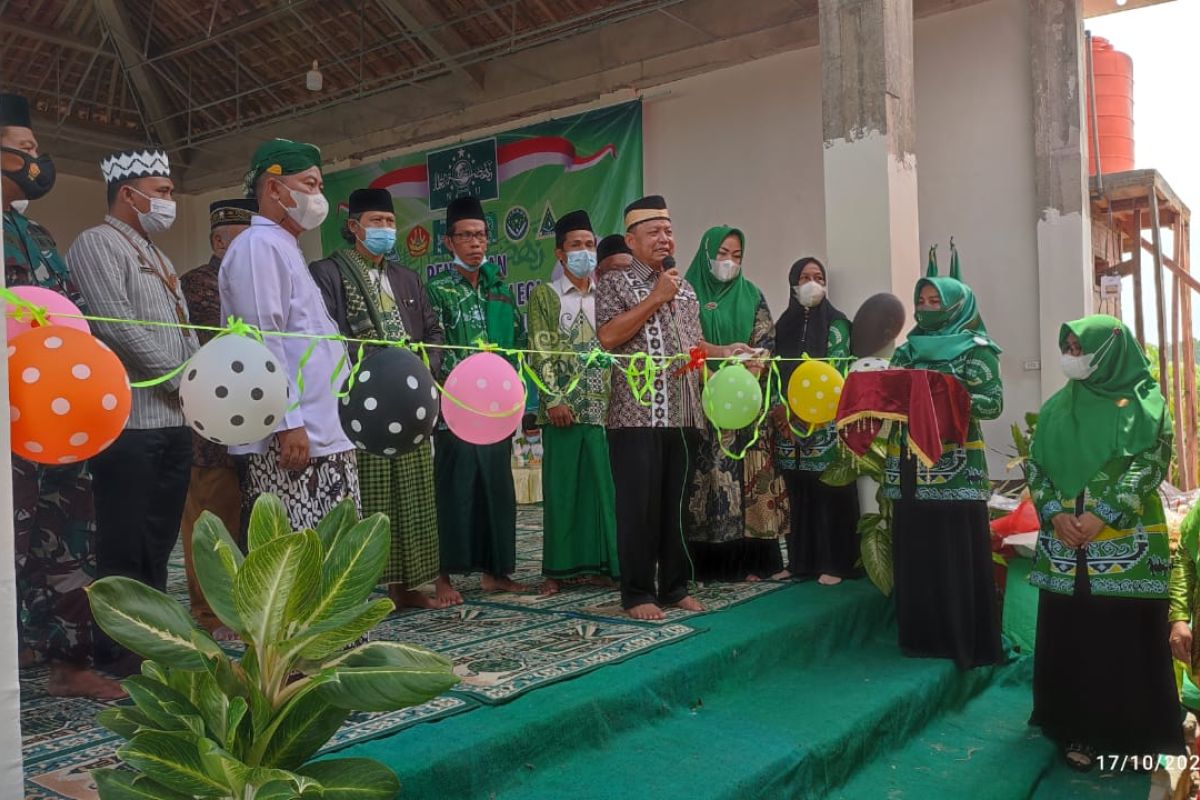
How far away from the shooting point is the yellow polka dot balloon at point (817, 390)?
12.0 ft

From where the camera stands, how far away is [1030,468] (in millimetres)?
3008

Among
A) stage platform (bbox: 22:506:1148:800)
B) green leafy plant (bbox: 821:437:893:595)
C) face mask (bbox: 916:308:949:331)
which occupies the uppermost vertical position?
face mask (bbox: 916:308:949:331)

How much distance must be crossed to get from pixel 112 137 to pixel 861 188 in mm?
9822

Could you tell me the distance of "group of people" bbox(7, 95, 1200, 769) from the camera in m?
2.50

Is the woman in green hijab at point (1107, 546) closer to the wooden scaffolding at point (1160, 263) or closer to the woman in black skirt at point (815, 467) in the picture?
the woman in black skirt at point (815, 467)

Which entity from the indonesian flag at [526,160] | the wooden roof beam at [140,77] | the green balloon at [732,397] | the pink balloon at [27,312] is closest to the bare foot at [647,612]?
the green balloon at [732,397]

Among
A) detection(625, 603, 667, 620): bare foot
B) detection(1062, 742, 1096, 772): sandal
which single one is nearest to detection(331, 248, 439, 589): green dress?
detection(625, 603, 667, 620): bare foot

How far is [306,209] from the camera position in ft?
8.44

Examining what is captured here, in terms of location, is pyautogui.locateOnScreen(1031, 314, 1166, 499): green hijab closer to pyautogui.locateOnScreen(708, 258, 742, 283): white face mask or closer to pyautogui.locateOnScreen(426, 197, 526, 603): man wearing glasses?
pyautogui.locateOnScreen(708, 258, 742, 283): white face mask

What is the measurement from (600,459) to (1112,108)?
17.6 feet

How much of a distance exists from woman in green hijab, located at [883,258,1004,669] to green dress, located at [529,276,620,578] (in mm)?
1162

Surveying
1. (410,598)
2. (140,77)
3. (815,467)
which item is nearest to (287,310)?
(410,598)

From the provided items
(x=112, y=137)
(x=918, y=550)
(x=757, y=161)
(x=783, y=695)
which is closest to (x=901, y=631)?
(x=918, y=550)

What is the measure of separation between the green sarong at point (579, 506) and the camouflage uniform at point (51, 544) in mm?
1819
